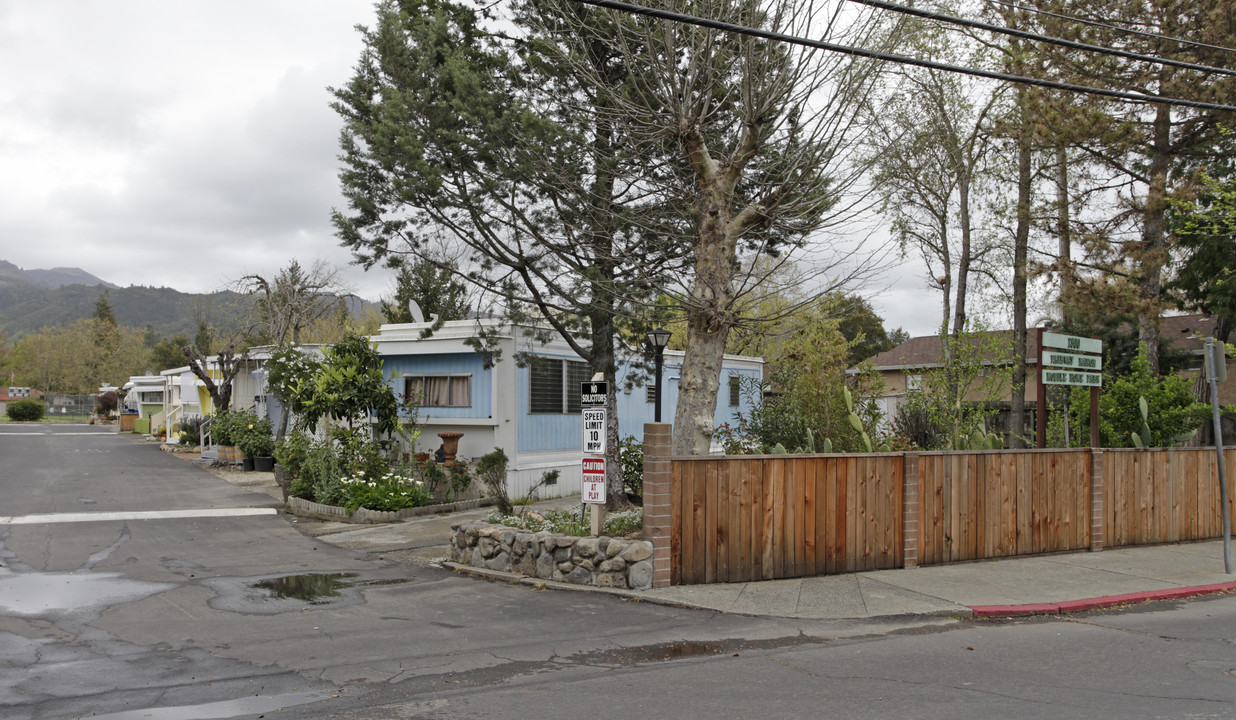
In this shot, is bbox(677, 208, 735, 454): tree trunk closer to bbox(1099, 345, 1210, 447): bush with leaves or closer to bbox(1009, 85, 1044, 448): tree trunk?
bbox(1099, 345, 1210, 447): bush with leaves

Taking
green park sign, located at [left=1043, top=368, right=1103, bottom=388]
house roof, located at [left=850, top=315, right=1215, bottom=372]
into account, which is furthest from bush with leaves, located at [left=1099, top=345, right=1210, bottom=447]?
house roof, located at [left=850, top=315, right=1215, bottom=372]

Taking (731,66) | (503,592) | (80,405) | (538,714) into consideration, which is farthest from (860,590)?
(80,405)

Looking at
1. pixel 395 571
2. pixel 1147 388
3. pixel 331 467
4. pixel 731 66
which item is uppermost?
pixel 731 66

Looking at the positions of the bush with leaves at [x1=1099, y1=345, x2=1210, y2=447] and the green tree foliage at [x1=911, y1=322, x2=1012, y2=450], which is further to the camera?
the green tree foliage at [x1=911, y1=322, x2=1012, y2=450]

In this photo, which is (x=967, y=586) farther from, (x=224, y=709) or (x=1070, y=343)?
(x=224, y=709)

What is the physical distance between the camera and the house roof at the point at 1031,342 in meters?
28.8

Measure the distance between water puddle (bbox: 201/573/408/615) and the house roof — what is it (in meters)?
16.0

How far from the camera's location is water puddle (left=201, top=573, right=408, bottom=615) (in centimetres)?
927

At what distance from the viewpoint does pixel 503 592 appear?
10133mm

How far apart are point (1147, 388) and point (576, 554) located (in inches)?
422

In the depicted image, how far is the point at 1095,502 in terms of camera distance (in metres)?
13.1

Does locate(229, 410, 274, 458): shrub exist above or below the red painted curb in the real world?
above

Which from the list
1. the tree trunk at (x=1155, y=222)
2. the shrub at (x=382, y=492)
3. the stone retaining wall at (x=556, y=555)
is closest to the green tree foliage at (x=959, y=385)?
the tree trunk at (x=1155, y=222)

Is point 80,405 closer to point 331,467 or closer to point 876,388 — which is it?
point 331,467
